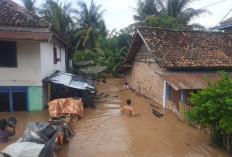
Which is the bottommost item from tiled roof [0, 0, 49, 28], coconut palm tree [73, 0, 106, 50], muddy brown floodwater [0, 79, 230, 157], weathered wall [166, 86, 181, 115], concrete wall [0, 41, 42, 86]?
muddy brown floodwater [0, 79, 230, 157]

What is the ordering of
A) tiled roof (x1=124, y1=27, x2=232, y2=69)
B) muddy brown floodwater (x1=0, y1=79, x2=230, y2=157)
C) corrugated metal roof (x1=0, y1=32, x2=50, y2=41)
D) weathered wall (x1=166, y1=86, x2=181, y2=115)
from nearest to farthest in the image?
muddy brown floodwater (x1=0, y1=79, x2=230, y2=157) < corrugated metal roof (x1=0, y1=32, x2=50, y2=41) < weathered wall (x1=166, y1=86, x2=181, y2=115) < tiled roof (x1=124, y1=27, x2=232, y2=69)

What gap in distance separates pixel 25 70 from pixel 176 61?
→ 738 cm

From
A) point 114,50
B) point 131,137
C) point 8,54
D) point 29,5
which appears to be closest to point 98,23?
point 114,50

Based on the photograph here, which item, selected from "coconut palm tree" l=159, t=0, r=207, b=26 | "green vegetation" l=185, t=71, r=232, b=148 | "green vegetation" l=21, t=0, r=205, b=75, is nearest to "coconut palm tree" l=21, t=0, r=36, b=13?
"green vegetation" l=21, t=0, r=205, b=75

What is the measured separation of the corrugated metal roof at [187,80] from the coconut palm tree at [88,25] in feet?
61.4

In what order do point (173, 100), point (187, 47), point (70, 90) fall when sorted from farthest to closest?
point (187, 47), point (70, 90), point (173, 100)

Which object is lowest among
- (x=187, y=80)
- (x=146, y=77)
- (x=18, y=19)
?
(x=146, y=77)

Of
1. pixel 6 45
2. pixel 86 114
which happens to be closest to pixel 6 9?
pixel 6 45

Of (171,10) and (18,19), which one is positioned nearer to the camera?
(18,19)

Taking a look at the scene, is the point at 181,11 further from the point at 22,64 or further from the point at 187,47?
the point at 22,64

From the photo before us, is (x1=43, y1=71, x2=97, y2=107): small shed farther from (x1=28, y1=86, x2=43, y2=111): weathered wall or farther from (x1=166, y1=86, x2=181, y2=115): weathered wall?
(x1=166, y1=86, x2=181, y2=115): weathered wall

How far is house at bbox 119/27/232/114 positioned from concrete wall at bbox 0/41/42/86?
5817 mm

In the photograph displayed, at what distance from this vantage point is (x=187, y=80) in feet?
27.5

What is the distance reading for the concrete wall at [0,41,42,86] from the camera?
8312 mm
